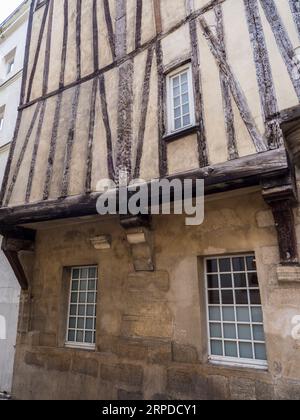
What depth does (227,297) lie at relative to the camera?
3885 millimetres

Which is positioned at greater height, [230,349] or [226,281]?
[226,281]

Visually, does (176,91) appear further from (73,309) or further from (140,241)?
(73,309)

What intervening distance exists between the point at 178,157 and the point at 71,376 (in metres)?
3.67

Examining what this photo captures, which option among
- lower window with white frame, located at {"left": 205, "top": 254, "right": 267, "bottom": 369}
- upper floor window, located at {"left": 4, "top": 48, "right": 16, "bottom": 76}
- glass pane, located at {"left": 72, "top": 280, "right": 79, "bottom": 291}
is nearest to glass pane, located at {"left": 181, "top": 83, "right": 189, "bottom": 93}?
lower window with white frame, located at {"left": 205, "top": 254, "right": 267, "bottom": 369}

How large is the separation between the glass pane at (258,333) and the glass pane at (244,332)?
0.20ft

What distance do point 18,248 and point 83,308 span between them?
5.49 ft

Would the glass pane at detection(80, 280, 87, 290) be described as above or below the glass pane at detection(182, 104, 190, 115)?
below

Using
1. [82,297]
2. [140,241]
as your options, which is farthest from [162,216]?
[82,297]

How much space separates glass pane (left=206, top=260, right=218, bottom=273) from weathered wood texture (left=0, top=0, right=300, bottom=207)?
129 cm

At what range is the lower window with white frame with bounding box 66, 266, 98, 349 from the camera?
16.4 ft

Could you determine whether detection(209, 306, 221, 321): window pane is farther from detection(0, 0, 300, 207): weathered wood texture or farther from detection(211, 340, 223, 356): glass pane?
detection(0, 0, 300, 207): weathered wood texture

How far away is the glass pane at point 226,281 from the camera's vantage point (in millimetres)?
3920

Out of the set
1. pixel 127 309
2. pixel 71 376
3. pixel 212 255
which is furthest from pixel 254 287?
pixel 71 376
